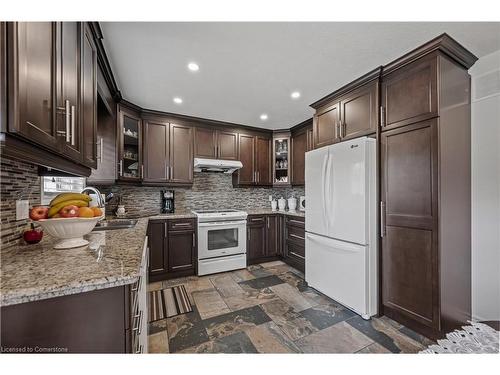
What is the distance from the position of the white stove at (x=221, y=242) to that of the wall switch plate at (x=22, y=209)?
1906 millimetres

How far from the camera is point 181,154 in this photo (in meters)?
3.30

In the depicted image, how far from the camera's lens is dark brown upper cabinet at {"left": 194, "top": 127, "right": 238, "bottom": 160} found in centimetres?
342

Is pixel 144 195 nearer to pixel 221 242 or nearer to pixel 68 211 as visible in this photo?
pixel 221 242

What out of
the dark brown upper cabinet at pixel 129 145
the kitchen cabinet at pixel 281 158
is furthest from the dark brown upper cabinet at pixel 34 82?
the kitchen cabinet at pixel 281 158

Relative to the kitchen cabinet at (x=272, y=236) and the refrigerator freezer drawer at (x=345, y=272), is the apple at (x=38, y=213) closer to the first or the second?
the refrigerator freezer drawer at (x=345, y=272)

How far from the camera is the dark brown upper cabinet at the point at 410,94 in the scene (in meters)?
→ 1.68

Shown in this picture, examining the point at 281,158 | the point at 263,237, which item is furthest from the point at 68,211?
the point at 281,158

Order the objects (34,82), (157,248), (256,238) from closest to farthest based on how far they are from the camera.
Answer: (34,82), (157,248), (256,238)

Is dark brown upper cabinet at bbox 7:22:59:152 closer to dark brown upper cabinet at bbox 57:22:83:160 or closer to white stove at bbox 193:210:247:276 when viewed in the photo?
dark brown upper cabinet at bbox 57:22:83:160

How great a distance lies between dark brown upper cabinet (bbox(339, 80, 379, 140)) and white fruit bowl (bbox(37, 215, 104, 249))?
236cm

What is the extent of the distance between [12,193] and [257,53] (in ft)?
6.14

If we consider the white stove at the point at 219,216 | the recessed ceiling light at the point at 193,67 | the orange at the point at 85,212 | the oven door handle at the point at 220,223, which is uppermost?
the recessed ceiling light at the point at 193,67

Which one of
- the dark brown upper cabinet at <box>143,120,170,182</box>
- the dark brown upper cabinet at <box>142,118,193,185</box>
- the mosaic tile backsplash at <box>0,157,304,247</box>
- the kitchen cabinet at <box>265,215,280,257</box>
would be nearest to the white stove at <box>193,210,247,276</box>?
the kitchen cabinet at <box>265,215,280,257</box>
